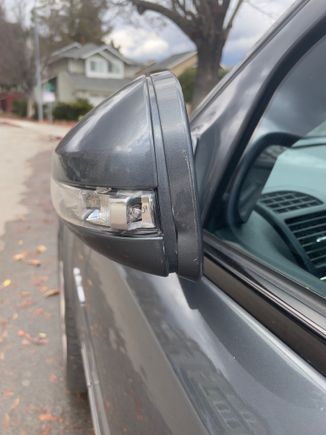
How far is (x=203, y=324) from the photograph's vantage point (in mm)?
992

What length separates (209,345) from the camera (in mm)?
943

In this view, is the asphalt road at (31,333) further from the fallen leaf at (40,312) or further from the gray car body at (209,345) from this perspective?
the gray car body at (209,345)

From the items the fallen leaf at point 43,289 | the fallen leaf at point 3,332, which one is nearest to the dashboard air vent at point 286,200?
the fallen leaf at point 3,332

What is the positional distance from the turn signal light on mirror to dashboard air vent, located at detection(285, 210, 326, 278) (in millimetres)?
524

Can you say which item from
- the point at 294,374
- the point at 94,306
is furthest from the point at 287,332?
the point at 94,306

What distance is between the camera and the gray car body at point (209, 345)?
781 millimetres

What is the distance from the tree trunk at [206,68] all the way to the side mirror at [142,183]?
10.1 m

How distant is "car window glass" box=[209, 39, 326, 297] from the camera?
1.18m

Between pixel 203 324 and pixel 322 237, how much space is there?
0.49 meters

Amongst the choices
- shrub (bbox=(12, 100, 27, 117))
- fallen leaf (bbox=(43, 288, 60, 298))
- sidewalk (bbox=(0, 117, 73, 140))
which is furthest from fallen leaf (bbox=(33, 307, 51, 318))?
shrub (bbox=(12, 100, 27, 117))

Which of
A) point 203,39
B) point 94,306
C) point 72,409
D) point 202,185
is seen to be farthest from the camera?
point 203,39

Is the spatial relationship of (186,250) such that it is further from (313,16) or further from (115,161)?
(313,16)

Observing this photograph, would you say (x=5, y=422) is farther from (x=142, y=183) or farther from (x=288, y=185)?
(x=142, y=183)

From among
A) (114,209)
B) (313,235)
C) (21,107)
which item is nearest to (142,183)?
(114,209)
